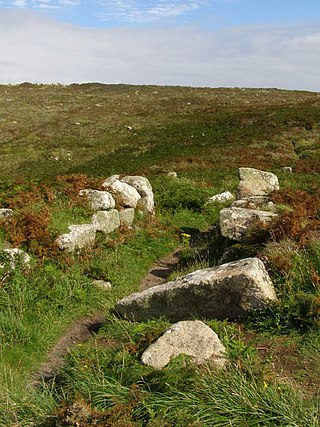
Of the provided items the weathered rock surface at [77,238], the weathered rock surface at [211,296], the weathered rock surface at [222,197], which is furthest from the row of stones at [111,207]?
the weathered rock surface at [222,197]

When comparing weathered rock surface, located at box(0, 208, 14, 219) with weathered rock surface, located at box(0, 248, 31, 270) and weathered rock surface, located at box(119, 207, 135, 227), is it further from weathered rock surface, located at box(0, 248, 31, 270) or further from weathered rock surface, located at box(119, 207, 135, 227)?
weathered rock surface, located at box(119, 207, 135, 227)

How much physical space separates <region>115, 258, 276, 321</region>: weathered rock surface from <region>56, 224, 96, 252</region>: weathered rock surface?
3.01m

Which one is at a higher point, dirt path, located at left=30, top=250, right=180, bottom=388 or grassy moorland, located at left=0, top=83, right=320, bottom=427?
grassy moorland, located at left=0, top=83, right=320, bottom=427

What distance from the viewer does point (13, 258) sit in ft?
34.0

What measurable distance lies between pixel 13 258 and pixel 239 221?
5429 mm

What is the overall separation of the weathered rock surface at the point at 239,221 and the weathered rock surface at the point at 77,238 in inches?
130

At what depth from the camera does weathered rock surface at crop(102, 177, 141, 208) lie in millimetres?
15383

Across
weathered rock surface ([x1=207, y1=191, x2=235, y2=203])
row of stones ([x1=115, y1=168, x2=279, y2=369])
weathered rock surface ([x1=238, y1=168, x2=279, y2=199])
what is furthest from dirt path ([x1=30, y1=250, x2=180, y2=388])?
weathered rock surface ([x1=207, y1=191, x2=235, y2=203])

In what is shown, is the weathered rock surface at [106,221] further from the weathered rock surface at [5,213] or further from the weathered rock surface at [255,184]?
the weathered rock surface at [255,184]

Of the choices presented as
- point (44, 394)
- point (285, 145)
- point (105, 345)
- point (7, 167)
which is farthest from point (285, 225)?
point (7, 167)

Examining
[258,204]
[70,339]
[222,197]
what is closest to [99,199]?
[258,204]

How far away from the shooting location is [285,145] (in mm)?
35562

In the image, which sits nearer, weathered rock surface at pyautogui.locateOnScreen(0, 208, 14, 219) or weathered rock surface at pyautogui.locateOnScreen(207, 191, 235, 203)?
weathered rock surface at pyautogui.locateOnScreen(0, 208, 14, 219)

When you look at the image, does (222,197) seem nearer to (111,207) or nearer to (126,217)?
(126,217)
